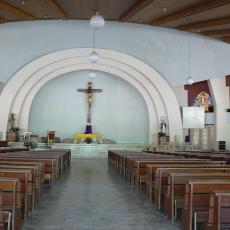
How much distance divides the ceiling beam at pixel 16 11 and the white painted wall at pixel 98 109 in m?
12.3

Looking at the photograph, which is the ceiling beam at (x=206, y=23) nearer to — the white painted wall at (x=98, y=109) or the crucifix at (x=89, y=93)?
the crucifix at (x=89, y=93)

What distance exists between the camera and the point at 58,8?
11297mm

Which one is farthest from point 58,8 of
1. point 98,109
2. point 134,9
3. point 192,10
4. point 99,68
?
point 98,109

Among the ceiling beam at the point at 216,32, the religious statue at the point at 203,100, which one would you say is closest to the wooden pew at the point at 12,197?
the ceiling beam at the point at 216,32

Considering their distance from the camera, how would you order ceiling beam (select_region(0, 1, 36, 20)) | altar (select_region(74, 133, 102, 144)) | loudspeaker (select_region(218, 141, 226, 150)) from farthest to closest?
1. altar (select_region(74, 133, 102, 144))
2. loudspeaker (select_region(218, 141, 226, 150))
3. ceiling beam (select_region(0, 1, 36, 20))

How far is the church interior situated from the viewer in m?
5.02

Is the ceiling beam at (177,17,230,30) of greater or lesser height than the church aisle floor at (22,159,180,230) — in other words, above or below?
above

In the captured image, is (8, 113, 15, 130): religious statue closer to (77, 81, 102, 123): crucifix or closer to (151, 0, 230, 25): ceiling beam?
(77, 81, 102, 123): crucifix

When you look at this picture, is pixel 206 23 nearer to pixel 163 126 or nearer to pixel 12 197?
pixel 12 197

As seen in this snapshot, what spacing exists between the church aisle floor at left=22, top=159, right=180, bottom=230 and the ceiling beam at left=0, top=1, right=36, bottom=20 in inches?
211

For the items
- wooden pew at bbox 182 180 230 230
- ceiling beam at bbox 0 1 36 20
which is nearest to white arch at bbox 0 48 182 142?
ceiling beam at bbox 0 1 36 20

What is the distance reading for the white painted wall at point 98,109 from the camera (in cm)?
2492

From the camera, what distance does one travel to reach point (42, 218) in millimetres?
5031

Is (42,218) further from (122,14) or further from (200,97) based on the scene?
(200,97)
